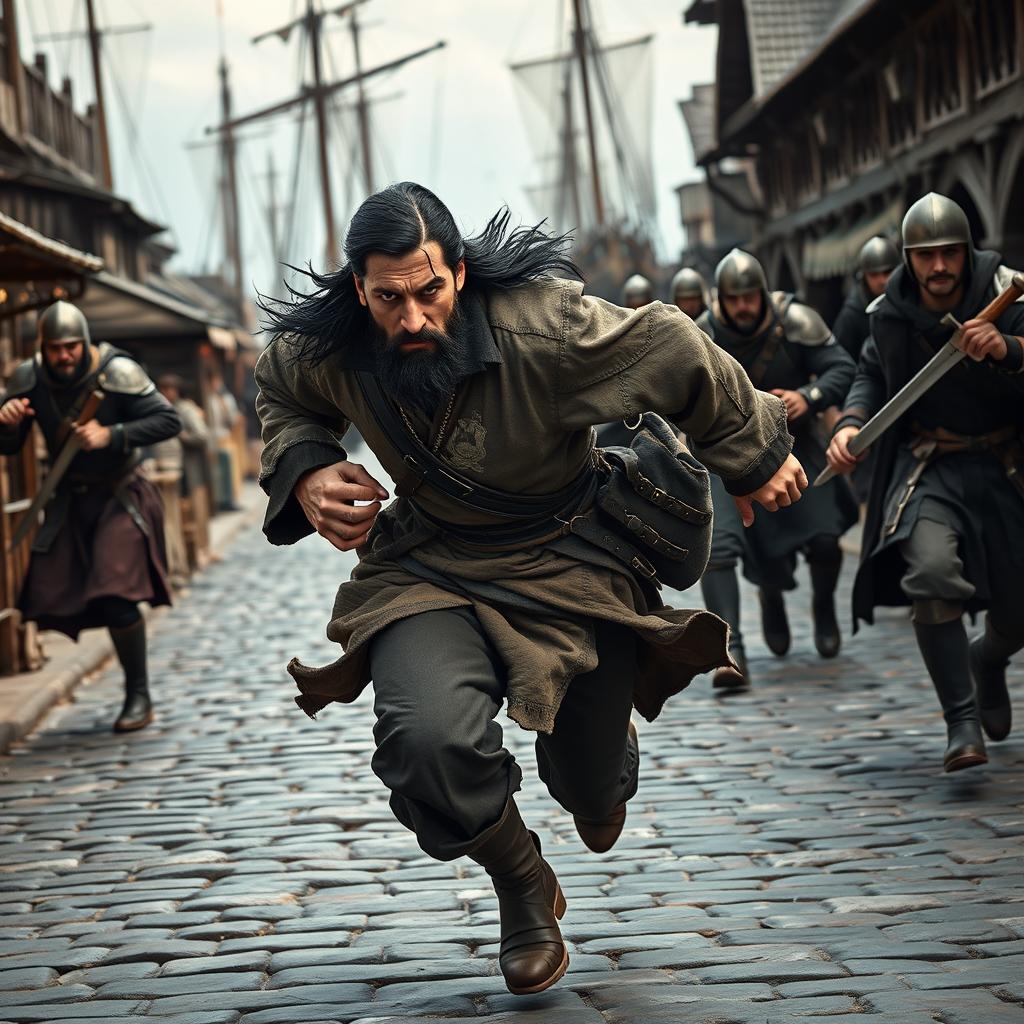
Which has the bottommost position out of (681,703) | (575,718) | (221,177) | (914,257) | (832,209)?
(681,703)

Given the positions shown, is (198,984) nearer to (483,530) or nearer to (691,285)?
(483,530)

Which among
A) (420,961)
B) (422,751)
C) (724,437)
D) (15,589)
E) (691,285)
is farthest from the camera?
(691,285)

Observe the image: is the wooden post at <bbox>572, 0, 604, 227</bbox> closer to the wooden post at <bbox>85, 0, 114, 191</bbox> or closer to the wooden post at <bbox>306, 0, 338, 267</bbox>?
the wooden post at <bbox>306, 0, 338, 267</bbox>

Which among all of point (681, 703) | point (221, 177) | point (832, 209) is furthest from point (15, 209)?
point (221, 177)

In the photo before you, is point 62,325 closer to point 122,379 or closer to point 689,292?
point 122,379

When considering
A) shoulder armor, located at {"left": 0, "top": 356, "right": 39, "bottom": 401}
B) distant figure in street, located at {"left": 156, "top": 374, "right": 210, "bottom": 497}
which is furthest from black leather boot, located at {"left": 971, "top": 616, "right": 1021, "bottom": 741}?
distant figure in street, located at {"left": 156, "top": 374, "right": 210, "bottom": 497}

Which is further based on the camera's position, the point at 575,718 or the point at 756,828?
the point at 756,828

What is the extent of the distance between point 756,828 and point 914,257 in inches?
83.4

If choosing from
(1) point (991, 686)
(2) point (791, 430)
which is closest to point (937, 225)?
(1) point (991, 686)

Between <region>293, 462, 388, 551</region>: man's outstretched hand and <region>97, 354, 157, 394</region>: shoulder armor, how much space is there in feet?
16.3

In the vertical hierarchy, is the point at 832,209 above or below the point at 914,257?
above

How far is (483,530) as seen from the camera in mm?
4484

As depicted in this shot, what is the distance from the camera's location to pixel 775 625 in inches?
405

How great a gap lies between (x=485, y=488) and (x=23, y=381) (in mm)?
5347
